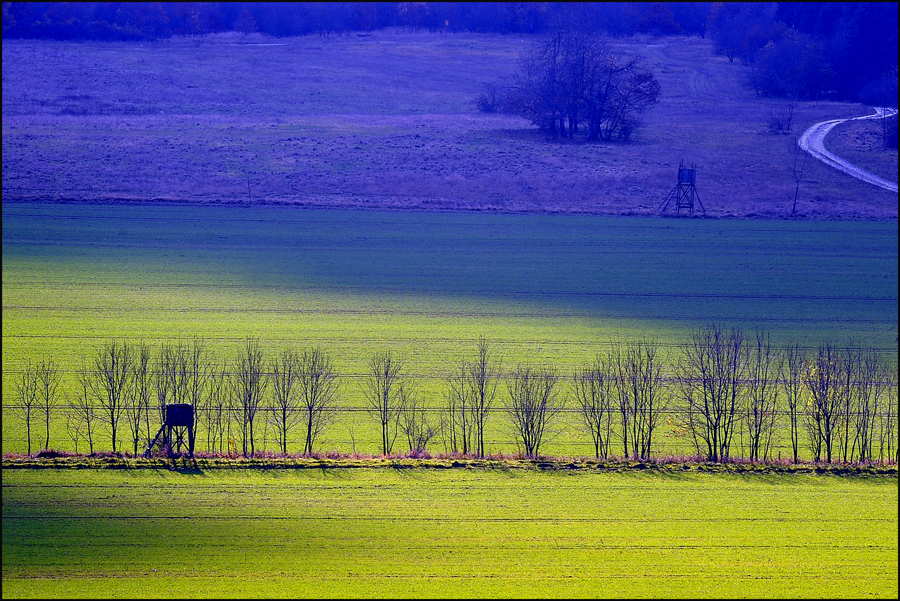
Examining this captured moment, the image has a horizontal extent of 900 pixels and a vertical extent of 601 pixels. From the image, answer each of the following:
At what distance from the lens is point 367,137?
70.6 meters

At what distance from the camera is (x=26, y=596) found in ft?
55.5

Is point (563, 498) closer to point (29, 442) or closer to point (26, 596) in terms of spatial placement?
point (26, 596)

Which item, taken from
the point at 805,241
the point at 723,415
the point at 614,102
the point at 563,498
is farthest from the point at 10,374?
the point at 614,102

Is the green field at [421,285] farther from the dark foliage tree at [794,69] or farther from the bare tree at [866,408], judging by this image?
the dark foliage tree at [794,69]

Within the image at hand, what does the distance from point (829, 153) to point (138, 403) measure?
58621 millimetres

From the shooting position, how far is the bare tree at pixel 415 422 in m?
25.1

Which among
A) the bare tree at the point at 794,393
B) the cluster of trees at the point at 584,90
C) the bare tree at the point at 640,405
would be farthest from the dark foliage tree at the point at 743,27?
the bare tree at the point at 640,405

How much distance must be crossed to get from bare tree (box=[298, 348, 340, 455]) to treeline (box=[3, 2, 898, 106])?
54711mm

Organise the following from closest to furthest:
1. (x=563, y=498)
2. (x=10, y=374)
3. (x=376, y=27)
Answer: (x=563, y=498)
(x=10, y=374)
(x=376, y=27)

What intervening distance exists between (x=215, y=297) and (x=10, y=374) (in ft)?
34.2

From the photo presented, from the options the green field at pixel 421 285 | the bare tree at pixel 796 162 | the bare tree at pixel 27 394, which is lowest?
the bare tree at pixel 27 394

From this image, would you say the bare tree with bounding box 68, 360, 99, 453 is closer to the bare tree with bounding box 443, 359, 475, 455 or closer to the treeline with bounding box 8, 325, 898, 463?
the treeline with bounding box 8, 325, 898, 463

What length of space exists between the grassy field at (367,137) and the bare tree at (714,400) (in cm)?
2852

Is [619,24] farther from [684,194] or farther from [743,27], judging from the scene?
[684,194]
